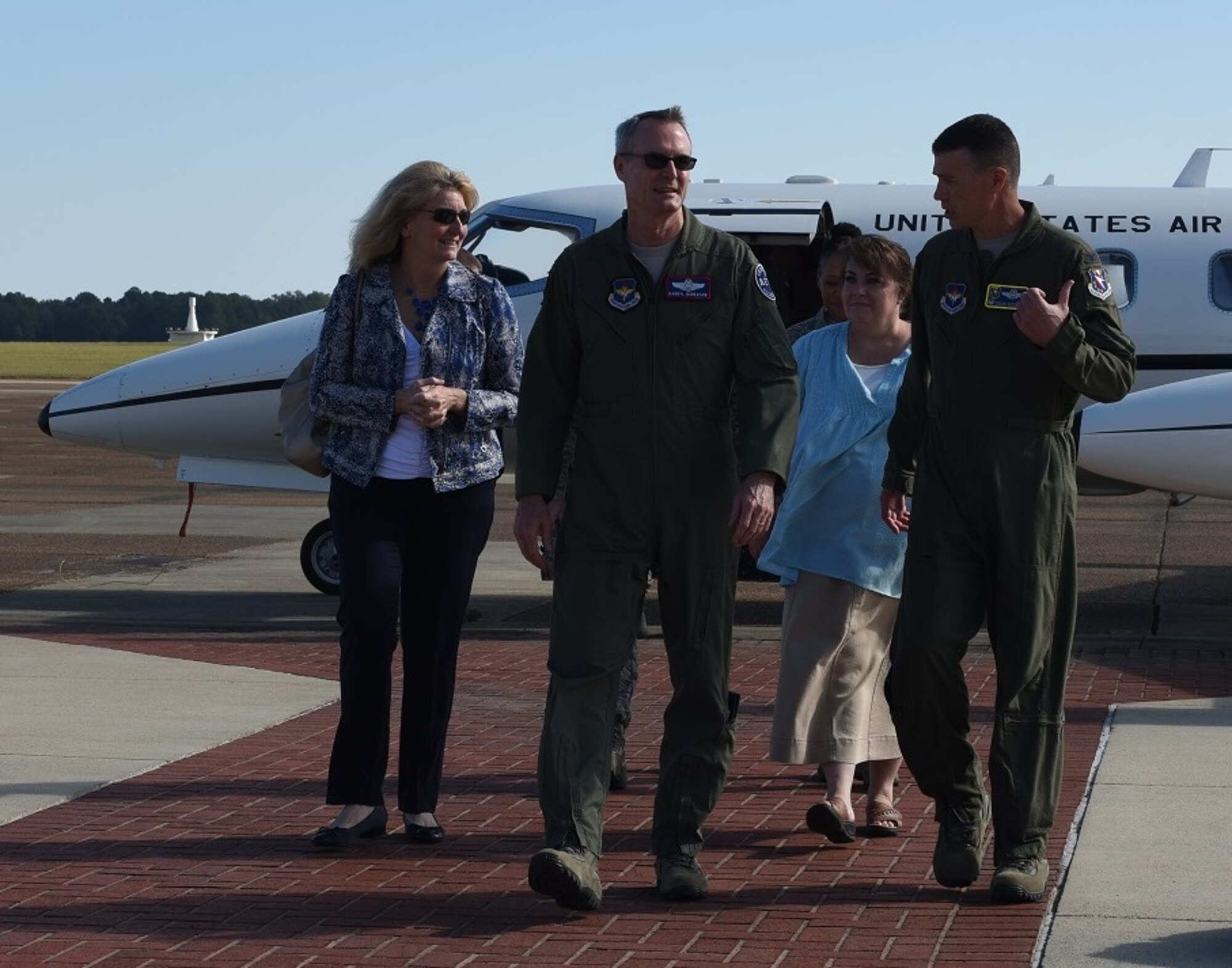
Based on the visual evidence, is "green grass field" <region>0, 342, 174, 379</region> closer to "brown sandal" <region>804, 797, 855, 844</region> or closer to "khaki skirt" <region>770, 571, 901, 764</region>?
"khaki skirt" <region>770, 571, 901, 764</region>

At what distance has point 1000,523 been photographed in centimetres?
527

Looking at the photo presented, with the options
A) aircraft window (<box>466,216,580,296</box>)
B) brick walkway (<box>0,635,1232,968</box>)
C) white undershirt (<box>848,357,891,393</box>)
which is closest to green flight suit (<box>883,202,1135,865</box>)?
brick walkway (<box>0,635,1232,968</box>)

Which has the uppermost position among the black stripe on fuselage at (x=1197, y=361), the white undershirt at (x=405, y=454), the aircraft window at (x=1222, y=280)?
the aircraft window at (x=1222, y=280)

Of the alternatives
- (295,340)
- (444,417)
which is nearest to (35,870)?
(444,417)

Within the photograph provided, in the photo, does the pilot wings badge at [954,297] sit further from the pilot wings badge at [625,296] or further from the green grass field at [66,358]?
the green grass field at [66,358]

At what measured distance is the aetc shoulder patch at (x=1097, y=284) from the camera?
17.3 feet

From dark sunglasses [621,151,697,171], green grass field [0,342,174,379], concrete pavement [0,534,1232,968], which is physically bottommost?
green grass field [0,342,174,379]

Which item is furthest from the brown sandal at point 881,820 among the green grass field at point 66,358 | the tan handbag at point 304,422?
the green grass field at point 66,358

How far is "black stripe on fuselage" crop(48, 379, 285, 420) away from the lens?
12844mm

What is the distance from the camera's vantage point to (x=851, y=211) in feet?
43.7

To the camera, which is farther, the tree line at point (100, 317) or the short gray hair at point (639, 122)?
the tree line at point (100, 317)

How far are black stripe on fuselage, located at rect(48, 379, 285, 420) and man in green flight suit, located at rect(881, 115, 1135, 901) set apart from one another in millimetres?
7905

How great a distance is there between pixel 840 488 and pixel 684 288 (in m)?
1.29

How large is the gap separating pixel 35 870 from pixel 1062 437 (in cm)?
302
